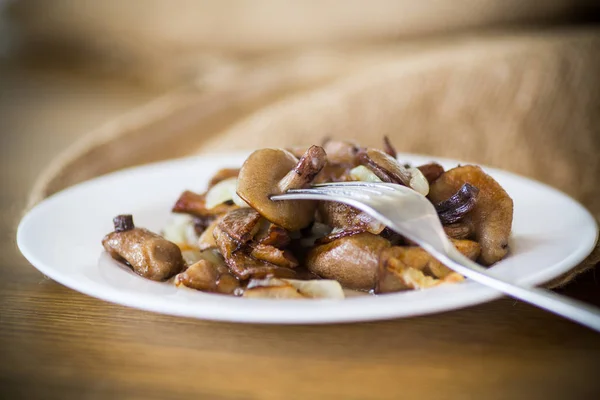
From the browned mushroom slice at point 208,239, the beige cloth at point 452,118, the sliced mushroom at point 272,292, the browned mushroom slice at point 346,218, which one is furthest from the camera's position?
the beige cloth at point 452,118

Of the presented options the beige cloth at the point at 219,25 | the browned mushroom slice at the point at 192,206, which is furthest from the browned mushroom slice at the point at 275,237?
the beige cloth at the point at 219,25

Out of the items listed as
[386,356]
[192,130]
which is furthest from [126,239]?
[192,130]

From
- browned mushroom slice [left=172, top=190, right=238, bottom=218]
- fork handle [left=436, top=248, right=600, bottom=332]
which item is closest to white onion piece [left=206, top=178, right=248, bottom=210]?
browned mushroom slice [left=172, top=190, right=238, bottom=218]

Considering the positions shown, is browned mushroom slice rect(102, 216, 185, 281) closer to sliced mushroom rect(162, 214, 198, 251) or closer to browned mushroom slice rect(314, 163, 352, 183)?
sliced mushroom rect(162, 214, 198, 251)

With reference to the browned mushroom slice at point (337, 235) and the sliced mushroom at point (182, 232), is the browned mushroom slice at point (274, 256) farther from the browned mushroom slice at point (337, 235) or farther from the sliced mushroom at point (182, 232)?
the sliced mushroom at point (182, 232)

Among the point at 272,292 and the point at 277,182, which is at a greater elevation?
the point at 277,182

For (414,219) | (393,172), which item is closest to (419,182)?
(393,172)

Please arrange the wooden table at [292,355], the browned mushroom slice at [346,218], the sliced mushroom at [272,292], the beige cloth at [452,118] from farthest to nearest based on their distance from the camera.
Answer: the beige cloth at [452,118] → the browned mushroom slice at [346,218] → the sliced mushroom at [272,292] → the wooden table at [292,355]

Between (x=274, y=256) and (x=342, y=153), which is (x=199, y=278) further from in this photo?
(x=342, y=153)
